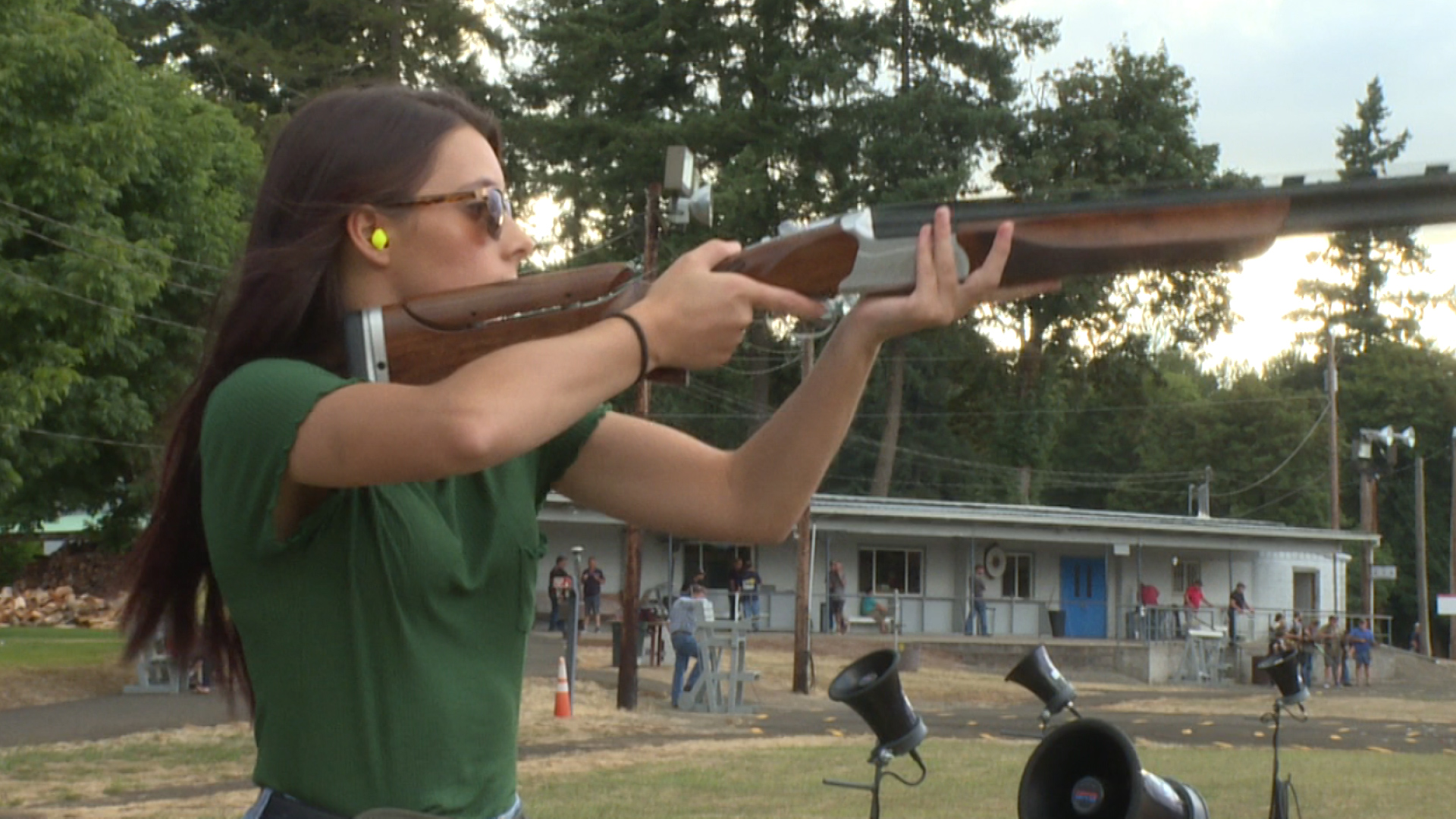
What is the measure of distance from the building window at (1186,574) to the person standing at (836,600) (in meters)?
14.5

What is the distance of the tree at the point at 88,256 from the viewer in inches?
886

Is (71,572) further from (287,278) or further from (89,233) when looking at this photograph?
(287,278)

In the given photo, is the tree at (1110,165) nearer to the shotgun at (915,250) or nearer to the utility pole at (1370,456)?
the utility pole at (1370,456)

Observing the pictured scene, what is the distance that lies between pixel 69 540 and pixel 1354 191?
5227 centimetres

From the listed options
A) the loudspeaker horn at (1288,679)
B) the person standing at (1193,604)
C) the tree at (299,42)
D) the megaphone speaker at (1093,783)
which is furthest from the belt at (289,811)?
the tree at (299,42)

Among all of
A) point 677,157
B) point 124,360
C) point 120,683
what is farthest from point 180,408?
point 124,360

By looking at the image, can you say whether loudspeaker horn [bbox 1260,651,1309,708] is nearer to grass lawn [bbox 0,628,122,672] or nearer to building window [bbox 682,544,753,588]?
grass lawn [bbox 0,628,122,672]

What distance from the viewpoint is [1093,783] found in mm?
5633

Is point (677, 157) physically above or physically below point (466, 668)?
above

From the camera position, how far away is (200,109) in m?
30.9

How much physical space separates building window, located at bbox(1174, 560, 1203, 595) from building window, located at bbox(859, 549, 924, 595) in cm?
961

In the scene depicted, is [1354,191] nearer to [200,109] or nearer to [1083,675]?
[200,109]

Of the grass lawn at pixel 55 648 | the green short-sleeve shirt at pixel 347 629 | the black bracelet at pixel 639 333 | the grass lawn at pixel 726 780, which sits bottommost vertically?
the grass lawn at pixel 726 780

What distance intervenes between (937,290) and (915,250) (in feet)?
0.22
